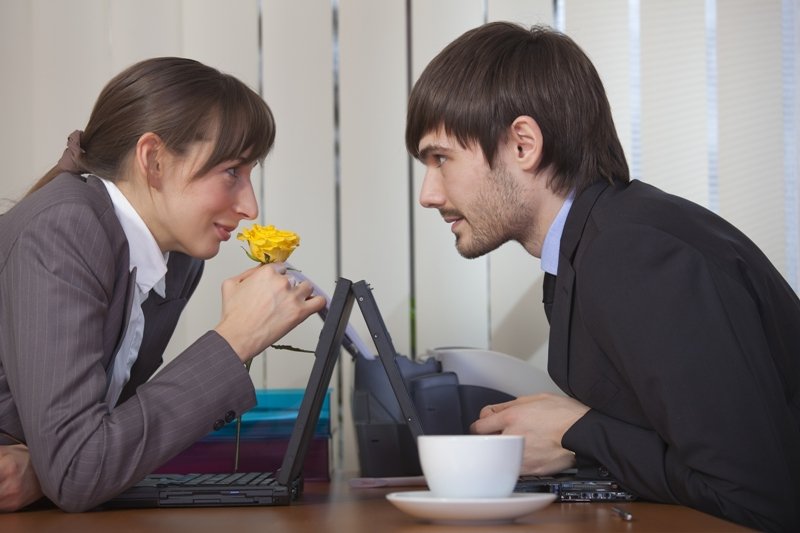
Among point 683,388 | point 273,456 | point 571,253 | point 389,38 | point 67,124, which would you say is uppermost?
point 389,38

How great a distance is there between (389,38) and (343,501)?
140 centimetres

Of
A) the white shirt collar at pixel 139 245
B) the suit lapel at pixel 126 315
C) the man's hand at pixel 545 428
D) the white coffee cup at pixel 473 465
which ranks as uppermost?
the white shirt collar at pixel 139 245

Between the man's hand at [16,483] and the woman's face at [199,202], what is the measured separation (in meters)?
0.45

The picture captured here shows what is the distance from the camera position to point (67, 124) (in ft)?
7.41

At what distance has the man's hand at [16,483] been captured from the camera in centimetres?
117

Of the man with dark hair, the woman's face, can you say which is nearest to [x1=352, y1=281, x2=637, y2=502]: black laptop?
the man with dark hair

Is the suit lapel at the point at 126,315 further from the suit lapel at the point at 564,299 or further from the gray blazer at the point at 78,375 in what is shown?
the suit lapel at the point at 564,299

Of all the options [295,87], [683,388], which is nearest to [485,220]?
[683,388]

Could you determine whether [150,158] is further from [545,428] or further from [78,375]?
[545,428]

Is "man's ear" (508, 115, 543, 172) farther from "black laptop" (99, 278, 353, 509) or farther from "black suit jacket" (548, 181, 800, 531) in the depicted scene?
"black laptop" (99, 278, 353, 509)


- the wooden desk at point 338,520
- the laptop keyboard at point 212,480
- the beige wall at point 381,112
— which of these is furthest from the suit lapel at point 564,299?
the beige wall at point 381,112

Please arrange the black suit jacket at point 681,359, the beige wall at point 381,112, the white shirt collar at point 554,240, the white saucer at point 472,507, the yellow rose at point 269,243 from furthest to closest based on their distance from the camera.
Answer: the beige wall at point 381,112 < the white shirt collar at point 554,240 < the yellow rose at point 269,243 < the black suit jacket at point 681,359 < the white saucer at point 472,507

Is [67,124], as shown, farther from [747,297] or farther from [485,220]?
[747,297]

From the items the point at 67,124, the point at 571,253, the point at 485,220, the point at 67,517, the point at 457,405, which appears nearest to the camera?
the point at 67,517
